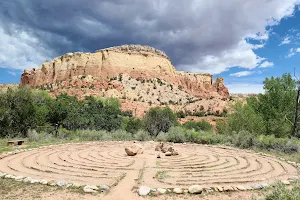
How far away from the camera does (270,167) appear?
1185cm

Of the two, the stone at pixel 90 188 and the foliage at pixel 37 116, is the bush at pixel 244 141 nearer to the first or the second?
the stone at pixel 90 188

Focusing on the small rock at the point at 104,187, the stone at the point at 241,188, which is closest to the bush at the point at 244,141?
the stone at the point at 241,188

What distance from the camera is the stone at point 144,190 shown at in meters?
7.77

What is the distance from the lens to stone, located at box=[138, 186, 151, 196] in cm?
777

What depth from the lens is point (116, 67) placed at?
302 ft

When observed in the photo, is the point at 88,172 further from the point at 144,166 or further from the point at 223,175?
the point at 223,175

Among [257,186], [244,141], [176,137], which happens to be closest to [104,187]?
[257,186]

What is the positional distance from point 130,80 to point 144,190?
263 ft

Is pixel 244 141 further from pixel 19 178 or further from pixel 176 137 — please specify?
pixel 19 178

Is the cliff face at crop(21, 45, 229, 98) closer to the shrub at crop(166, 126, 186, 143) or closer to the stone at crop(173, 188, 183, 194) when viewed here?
the shrub at crop(166, 126, 186, 143)

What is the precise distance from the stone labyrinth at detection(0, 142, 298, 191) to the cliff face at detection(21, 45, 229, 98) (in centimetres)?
7328

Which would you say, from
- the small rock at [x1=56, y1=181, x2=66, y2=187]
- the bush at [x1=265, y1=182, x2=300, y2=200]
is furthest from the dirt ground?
the bush at [x1=265, y1=182, x2=300, y2=200]

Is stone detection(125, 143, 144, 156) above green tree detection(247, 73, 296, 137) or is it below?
below

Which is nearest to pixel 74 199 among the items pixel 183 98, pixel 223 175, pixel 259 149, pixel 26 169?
pixel 26 169
